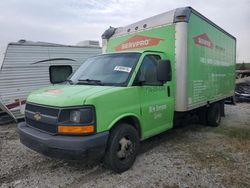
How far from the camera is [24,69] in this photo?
8.52 meters

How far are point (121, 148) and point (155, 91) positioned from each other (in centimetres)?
138

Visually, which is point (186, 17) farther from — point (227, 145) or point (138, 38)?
point (227, 145)

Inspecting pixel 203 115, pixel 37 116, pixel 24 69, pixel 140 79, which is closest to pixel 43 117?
pixel 37 116

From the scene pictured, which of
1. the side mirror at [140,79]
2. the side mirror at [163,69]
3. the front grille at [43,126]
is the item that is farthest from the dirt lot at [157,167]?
the side mirror at [163,69]

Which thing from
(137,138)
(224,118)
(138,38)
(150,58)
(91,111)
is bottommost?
(224,118)

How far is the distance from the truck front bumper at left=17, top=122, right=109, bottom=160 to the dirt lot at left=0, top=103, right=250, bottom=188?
0.60 meters

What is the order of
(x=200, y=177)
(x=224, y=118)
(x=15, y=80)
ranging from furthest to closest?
(x=224, y=118)
(x=15, y=80)
(x=200, y=177)

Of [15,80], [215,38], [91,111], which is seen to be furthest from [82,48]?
[91,111]

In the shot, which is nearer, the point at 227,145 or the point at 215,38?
the point at 227,145

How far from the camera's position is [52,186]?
3906mm

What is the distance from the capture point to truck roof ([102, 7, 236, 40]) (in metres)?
5.48

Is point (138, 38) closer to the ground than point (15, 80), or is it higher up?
higher up

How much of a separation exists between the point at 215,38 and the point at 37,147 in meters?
5.90

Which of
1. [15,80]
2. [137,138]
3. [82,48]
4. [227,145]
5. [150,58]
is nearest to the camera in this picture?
[137,138]
